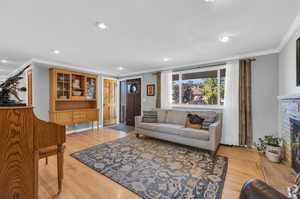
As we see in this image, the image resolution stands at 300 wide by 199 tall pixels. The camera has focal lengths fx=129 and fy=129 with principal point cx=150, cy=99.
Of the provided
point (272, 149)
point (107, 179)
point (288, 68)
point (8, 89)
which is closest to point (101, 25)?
point (8, 89)

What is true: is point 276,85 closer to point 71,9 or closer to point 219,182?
point 219,182

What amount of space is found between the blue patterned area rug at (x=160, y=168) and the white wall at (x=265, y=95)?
1305mm

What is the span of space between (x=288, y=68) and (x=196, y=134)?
2015 millimetres

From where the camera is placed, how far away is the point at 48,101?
3895mm

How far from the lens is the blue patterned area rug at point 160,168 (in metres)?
1.68

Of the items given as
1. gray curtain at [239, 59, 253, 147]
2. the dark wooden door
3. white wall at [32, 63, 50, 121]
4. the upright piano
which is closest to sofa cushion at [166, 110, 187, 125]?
gray curtain at [239, 59, 253, 147]

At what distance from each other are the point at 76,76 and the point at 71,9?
343 cm

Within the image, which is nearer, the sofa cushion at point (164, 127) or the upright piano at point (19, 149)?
the upright piano at point (19, 149)

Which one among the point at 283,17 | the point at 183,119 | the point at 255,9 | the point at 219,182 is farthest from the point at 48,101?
the point at 283,17

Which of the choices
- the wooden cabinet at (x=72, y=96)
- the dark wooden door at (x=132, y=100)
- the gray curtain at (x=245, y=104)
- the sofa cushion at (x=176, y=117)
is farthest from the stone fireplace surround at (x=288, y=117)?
the wooden cabinet at (x=72, y=96)

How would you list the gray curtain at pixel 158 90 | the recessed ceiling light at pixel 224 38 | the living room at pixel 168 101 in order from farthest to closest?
the gray curtain at pixel 158 90, the recessed ceiling light at pixel 224 38, the living room at pixel 168 101

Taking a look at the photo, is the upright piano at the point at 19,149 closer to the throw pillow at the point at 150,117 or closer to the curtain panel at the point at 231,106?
the throw pillow at the point at 150,117

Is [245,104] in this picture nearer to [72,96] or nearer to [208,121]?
[208,121]

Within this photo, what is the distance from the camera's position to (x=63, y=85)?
4121mm
